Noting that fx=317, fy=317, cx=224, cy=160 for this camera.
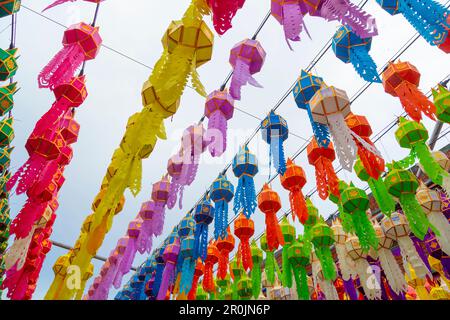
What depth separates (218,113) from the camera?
3957 millimetres

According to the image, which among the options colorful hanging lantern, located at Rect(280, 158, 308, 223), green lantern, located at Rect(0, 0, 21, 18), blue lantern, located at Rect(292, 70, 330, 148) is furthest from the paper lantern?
green lantern, located at Rect(0, 0, 21, 18)

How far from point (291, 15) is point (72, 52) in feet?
8.11

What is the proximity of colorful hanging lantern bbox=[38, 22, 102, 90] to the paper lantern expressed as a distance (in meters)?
2.17

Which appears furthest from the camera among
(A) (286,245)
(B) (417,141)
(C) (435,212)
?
(A) (286,245)

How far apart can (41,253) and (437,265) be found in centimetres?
840

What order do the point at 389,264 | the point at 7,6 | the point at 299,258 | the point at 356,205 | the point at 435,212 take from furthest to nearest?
the point at 299,258 < the point at 389,264 < the point at 435,212 < the point at 356,205 < the point at 7,6

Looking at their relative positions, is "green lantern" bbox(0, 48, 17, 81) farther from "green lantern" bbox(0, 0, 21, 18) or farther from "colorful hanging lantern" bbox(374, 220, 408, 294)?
"colorful hanging lantern" bbox(374, 220, 408, 294)

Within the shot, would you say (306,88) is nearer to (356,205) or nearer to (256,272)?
(356,205)

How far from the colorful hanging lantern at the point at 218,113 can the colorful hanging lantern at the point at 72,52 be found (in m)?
1.53

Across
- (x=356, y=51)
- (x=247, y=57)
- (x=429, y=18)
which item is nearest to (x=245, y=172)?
(x=247, y=57)

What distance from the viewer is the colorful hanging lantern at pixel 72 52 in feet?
10.9

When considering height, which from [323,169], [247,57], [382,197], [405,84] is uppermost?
[247,57]
